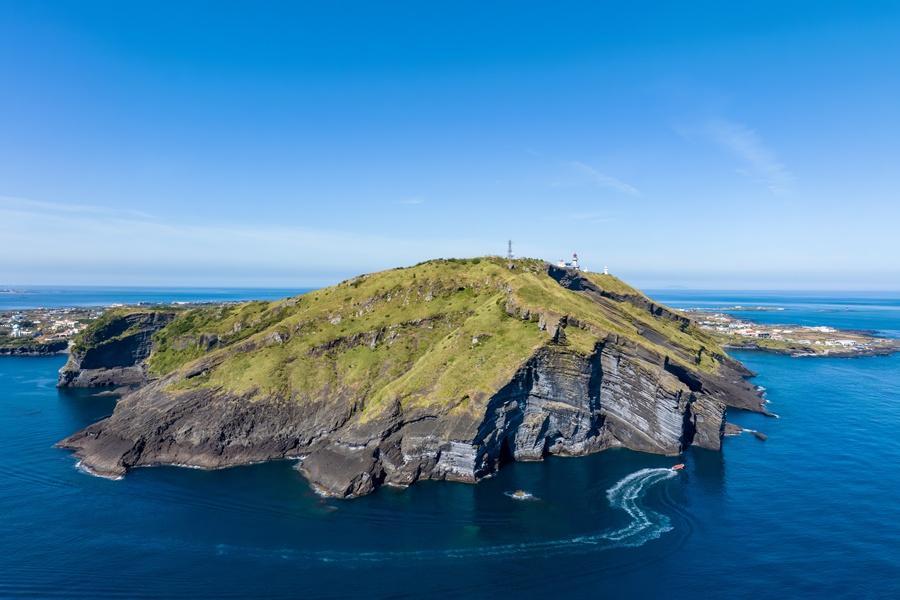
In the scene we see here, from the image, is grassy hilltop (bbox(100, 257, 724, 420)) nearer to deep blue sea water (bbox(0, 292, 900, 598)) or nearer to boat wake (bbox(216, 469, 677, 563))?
deep blue sea water (bbox(0, 292, 900, 598))

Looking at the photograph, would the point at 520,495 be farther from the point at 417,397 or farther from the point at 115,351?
the point at 115,351

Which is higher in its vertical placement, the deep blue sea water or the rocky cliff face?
the rocky cliff face

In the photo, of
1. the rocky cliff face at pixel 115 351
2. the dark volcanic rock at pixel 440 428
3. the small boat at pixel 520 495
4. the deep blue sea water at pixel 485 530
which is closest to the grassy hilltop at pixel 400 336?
the rocky cliff face at pixel 115 351

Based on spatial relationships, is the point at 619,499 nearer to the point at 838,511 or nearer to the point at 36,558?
the point at 838,511

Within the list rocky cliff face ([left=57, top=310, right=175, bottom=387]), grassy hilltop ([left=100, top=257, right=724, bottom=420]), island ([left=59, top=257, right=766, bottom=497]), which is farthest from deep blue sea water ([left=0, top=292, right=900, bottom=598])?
rocky cliff face ([left=57, top=310, right=175, bottom=387])

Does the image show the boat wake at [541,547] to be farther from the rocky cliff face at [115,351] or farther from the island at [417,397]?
the rocky cliff face at [115,351]

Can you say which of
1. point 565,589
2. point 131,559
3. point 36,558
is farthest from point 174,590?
point 565,589

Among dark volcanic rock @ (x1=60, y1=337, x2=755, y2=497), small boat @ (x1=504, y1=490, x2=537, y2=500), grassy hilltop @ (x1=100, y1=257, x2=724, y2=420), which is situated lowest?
small boat @ (x1=504, y1=490, x2=537, y2=500)

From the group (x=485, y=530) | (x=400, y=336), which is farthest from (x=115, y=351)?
(x=485, y=530)
